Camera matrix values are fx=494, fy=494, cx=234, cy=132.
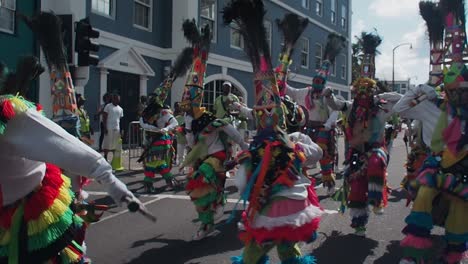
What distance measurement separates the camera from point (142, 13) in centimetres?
1770

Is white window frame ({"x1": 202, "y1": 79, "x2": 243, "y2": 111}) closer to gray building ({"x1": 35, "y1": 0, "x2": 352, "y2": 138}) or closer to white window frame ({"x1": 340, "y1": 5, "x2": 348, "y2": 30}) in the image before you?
gray building ({"x1": 35, "y1": 0, "x2": 352, "y2": 138})

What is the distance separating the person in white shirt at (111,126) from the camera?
12.3m

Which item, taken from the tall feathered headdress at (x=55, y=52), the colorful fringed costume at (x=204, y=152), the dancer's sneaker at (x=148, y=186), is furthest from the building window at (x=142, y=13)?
the tall feathered headdress at (x=55, y=52)

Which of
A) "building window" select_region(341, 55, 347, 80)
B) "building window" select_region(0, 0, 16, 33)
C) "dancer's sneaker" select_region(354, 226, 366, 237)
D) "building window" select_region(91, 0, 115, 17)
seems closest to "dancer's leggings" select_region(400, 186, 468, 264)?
"dancer's sneaker" select_region(354, 226, 366, 237)

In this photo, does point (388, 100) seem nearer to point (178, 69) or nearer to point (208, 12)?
point (178, 69)

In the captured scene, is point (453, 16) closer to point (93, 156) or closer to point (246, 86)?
point (93, 156)

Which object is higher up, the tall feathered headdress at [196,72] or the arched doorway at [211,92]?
the arched doorway at [211,92]

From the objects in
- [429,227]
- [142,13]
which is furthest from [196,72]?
[142,13]

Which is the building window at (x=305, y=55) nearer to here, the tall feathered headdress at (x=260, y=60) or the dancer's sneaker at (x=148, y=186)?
the dancer's sneaker at (x=148, y=186)

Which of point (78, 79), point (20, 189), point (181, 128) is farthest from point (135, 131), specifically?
point (20, 189)

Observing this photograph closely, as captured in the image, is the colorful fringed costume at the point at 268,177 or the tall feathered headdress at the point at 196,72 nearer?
the colorful fringed costume at the point at 268,177

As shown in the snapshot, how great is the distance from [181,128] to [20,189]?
29.4 ft

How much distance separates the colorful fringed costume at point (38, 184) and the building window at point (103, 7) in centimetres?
1378

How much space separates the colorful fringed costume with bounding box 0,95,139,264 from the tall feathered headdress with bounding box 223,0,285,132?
1.75 meters
